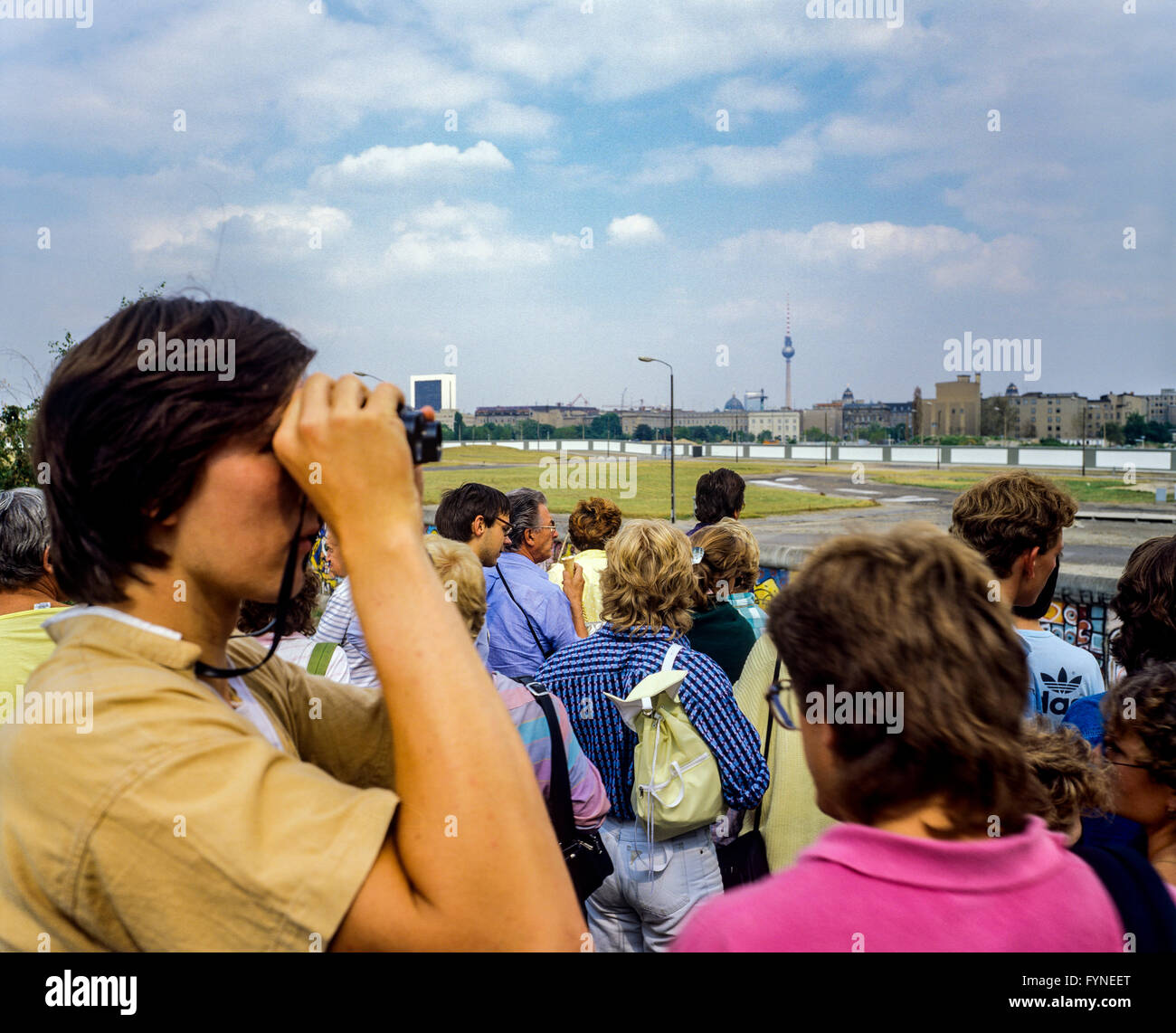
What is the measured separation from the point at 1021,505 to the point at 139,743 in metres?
3.66

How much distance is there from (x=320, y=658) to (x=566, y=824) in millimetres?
1412

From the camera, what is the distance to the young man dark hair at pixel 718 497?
23.1 ft

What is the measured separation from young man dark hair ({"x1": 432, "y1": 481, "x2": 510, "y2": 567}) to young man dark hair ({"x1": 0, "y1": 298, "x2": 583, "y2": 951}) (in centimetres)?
478

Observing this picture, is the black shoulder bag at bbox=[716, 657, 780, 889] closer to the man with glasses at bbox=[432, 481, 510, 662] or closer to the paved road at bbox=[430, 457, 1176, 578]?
the man with glasses at bbox=[432, 481, 510, 662]

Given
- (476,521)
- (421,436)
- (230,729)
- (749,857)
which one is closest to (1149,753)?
(749,857)

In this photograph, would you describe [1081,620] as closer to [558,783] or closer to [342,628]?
[342,628]

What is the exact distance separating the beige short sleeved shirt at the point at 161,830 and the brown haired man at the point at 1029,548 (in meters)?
3.35

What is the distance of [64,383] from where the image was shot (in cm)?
111

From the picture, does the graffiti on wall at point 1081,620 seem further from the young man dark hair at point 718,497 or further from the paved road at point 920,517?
the paved road at point 920,517

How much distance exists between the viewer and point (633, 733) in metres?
3.71

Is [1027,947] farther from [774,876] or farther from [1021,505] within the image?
[1021,505]

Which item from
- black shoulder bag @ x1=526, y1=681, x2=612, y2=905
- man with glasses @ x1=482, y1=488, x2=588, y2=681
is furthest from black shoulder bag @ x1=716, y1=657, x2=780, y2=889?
man with glasses @ x1=482, y1=488, x2=588, y2=681

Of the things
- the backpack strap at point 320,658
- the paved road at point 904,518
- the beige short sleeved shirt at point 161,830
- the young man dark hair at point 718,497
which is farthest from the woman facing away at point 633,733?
the paved road at point 904,518

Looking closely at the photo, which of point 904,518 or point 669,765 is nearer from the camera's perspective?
point 669,765
